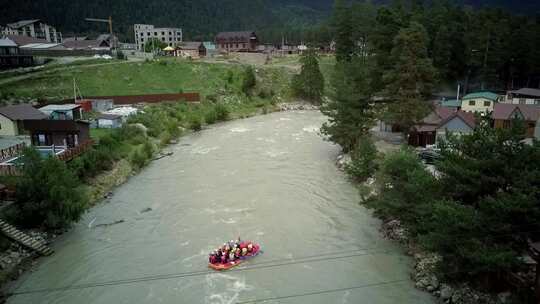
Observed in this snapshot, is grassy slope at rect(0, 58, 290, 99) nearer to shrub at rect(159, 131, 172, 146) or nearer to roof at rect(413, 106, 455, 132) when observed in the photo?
shrub at rect(159, 131, 172, 146)

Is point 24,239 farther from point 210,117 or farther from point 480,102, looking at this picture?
point 480,102

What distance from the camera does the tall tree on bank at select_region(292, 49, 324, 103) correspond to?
207 feet

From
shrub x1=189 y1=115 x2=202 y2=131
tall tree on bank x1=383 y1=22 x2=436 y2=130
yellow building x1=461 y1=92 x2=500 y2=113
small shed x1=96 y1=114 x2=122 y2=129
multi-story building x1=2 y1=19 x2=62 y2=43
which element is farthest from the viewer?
multi-story building x1=2 y1=19 x2=62 y2=43

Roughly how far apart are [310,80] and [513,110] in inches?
1337

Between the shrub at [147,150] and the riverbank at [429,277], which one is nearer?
the riverbank at [429,277]

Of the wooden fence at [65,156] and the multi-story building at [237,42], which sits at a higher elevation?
the multi-story building at [237,42]

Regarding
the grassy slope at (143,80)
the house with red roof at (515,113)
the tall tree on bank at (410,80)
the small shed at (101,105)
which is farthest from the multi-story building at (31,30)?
the house with red roof at (515,113)

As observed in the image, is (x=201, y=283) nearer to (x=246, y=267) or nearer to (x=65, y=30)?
(x=246, y=267)

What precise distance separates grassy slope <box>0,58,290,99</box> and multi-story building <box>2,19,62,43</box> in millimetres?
50570

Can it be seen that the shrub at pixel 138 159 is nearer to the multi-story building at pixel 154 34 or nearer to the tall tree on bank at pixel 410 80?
the tall tree on bank at pixel 410 80

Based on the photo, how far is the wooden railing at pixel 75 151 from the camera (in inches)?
993

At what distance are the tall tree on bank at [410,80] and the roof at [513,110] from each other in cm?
639

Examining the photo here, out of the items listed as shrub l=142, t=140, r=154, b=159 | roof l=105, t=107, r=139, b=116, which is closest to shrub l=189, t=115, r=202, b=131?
roof l=105, t=107, r=139, b=116

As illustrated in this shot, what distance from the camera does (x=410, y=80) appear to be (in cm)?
3103
